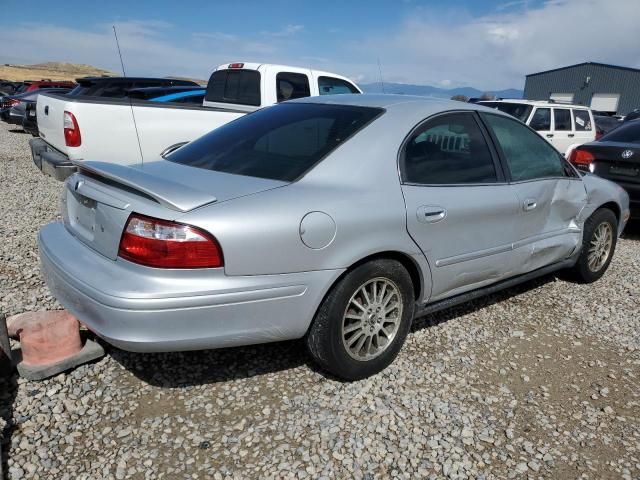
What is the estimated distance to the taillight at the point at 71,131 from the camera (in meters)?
5.79

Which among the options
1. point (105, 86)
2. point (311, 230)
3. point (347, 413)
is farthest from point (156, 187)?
point (105, 86)

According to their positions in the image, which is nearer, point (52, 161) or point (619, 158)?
point (52, 161)

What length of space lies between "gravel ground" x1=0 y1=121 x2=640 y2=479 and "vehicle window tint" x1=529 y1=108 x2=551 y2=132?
333 inches

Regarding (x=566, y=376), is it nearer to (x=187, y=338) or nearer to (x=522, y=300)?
(x=522, y=300)

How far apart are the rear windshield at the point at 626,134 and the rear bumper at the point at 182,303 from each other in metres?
5.65

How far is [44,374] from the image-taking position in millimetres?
2816

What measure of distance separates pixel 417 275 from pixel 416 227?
1.08ft

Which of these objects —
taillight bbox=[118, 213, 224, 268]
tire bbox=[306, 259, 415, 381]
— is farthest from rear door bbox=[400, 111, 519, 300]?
taillight bbox=[118, 213, 224, 268]

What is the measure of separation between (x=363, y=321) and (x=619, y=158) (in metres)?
4.96

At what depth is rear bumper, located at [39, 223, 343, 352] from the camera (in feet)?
7.47

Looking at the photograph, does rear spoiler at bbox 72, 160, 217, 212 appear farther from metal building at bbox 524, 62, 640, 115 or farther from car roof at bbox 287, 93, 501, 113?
metal building at bbox 524, 62, 640, 115

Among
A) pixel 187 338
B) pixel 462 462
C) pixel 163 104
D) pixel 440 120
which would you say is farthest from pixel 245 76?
pixel 462 462

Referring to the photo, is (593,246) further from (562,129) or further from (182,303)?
(562,129)

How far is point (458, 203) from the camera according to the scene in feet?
10.3
